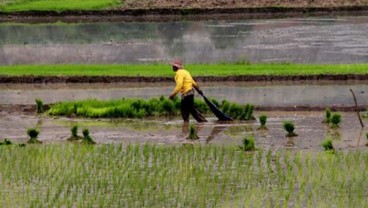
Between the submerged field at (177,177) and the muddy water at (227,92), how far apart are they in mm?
4154

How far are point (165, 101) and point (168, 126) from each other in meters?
0.91

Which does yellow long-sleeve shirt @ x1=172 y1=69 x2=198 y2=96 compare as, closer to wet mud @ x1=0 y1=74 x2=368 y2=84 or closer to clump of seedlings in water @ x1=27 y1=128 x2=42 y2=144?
clump of seedlings in water @ x1=27 y1=128 x2=42 y2=144

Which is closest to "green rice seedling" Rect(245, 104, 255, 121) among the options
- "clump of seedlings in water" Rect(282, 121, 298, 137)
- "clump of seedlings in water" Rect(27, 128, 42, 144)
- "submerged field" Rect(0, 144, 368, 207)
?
"clump of seedlings in water" Rect(282, 121, 298, 137)

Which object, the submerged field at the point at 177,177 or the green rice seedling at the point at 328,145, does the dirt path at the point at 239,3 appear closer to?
the submerged field at the point at 177,177

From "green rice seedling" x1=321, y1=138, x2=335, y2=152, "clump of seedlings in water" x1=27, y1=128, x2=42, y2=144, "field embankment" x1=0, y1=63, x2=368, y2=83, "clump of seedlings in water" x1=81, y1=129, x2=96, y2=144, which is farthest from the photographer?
"field embankment" x1=0, y1=63, x2=368, y2=83

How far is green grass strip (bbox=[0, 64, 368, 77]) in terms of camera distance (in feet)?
59.8

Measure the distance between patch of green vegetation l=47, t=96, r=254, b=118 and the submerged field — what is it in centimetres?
267

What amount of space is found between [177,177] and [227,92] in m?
6.78

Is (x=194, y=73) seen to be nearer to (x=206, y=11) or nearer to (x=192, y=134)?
(x=192, y=134)

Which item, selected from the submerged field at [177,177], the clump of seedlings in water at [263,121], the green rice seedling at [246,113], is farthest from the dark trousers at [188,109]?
the submerged field at [177,177]

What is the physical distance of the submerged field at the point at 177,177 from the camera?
9.63 metres

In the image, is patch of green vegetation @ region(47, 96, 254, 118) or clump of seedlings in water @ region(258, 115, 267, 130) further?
patch of green vegetation @ region(47, 96, 254, 118)

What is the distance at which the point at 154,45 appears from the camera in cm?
2356

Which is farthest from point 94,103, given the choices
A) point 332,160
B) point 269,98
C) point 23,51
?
point 23,51
